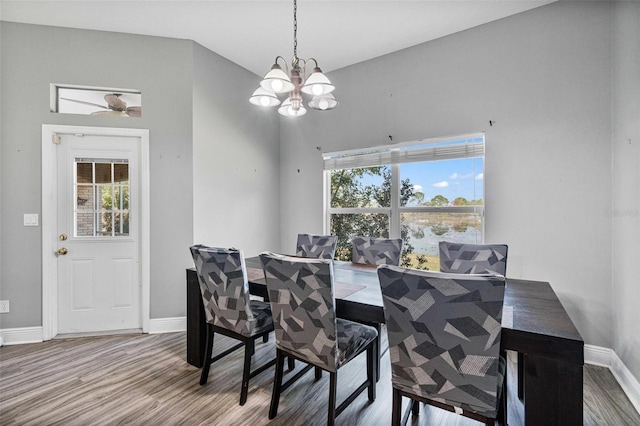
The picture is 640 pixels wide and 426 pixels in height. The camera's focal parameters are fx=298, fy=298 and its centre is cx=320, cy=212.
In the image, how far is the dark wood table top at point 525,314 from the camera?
116cm

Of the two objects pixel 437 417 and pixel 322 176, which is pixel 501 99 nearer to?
pixel 322 176

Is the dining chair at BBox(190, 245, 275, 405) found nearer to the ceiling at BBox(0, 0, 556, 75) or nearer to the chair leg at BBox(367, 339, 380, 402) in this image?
the chair leg at BBox(367, 339, 380, 402)

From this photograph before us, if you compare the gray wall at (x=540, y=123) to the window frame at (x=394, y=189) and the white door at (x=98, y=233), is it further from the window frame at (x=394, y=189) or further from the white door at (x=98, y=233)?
the white door at (x=98, y=233)

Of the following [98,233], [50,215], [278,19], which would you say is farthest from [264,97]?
[50,215]

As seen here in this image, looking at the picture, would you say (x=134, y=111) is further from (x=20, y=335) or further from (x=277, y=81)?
(x=20, y=335)

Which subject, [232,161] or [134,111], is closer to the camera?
[134,111]

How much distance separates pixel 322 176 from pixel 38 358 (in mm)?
3269

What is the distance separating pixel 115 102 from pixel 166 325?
2384 millimetres

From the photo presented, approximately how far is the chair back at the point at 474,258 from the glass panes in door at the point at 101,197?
3123 millimetres

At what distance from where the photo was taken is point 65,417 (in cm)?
181

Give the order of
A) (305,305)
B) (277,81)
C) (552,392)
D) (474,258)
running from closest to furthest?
(552,392), (305,305), (277,81), (474,258)

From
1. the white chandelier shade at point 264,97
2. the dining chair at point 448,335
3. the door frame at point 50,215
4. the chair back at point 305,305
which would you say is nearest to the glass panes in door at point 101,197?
the door frame at point 50,215

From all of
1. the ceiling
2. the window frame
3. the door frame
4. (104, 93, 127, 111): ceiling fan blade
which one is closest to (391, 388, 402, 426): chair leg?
the window frame

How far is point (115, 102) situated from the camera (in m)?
3.11
